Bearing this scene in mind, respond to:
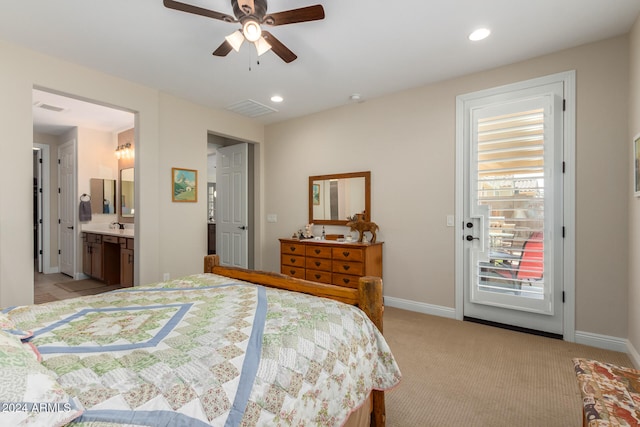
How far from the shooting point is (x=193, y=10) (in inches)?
75.1

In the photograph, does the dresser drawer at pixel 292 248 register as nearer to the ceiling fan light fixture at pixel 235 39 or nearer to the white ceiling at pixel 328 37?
the white ceiling at pixel 328 37

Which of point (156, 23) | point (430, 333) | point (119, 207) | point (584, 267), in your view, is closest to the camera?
point (156, 23)

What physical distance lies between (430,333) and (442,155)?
1.90 meters

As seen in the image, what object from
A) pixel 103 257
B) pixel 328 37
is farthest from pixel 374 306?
pixel 103 257

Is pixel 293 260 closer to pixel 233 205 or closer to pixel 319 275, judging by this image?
pixel 319 275

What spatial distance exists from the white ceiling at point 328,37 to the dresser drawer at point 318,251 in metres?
1.92

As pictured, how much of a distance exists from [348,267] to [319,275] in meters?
0.44

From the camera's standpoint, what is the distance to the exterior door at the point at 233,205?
206 inches

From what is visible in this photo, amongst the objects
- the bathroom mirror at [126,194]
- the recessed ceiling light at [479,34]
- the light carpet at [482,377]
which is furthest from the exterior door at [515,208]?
the bathroom mirror at [126,194]

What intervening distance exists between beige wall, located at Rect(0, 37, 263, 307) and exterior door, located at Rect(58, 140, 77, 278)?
2.71 meters

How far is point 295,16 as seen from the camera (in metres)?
1.96

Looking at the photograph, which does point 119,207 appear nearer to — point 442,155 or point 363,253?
point 363,253

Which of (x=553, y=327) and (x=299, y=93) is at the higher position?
(x=299, y=93)

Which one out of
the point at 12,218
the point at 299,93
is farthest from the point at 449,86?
the point at 12,218
